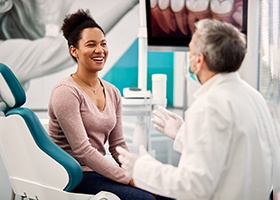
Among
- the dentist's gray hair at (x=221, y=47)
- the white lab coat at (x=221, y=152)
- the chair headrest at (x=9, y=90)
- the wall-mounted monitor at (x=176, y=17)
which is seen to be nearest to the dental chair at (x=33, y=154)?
the chair headrest at (x=9, y=90)

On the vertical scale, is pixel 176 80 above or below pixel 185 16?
below

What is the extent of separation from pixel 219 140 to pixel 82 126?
760 millimetres

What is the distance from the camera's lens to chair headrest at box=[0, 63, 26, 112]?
5.64 ft

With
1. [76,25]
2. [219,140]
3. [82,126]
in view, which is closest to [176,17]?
[76,25]

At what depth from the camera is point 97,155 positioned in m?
1.81

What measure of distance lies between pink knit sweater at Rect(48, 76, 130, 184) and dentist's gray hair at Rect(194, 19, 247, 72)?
0.70 metres

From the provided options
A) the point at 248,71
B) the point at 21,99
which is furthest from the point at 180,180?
the point at 248,71

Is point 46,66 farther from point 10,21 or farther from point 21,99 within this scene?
point 21,99

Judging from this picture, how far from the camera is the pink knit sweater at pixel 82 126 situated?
179 cm

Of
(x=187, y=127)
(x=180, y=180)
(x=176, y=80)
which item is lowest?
(x=176, y=80)

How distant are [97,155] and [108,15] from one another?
1.71 metres

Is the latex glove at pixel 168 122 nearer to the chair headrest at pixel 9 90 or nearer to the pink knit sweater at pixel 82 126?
the pink knit sweater at pixel 82 126

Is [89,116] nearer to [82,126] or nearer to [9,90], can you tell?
[82,126]

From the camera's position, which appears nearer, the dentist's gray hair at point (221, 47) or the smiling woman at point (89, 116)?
the dentist's gray hair at point (221, 47)
